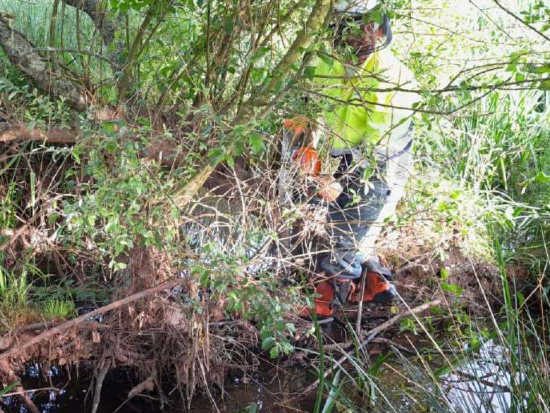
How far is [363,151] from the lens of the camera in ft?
12.0

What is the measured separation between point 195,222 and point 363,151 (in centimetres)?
95

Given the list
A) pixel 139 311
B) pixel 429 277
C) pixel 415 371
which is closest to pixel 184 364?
pixel 139 311

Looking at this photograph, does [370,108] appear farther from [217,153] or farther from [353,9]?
[217,153]

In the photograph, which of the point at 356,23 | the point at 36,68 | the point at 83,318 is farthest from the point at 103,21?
the point at 83,318

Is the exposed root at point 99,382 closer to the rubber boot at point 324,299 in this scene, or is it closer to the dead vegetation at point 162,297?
the dead vegetation at point 162,297

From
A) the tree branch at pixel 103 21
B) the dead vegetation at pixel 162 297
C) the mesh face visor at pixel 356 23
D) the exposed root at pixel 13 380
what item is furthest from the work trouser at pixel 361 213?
the exposed root at pixel 13 380

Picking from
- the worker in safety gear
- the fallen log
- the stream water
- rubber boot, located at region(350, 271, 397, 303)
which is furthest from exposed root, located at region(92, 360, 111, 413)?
rubber boot, located at region(350, 271, 397, 303)

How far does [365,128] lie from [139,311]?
1611mm

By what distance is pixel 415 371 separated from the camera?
9.06 feet

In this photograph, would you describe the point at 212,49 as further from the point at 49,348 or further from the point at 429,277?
the point at 429,277

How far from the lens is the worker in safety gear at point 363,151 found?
138 inches

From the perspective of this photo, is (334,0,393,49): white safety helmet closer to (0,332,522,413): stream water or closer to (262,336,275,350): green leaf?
(262,336,275,350): green leaf

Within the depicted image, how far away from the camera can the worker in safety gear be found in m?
3.50

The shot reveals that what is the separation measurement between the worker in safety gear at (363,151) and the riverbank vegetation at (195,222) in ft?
0.51
